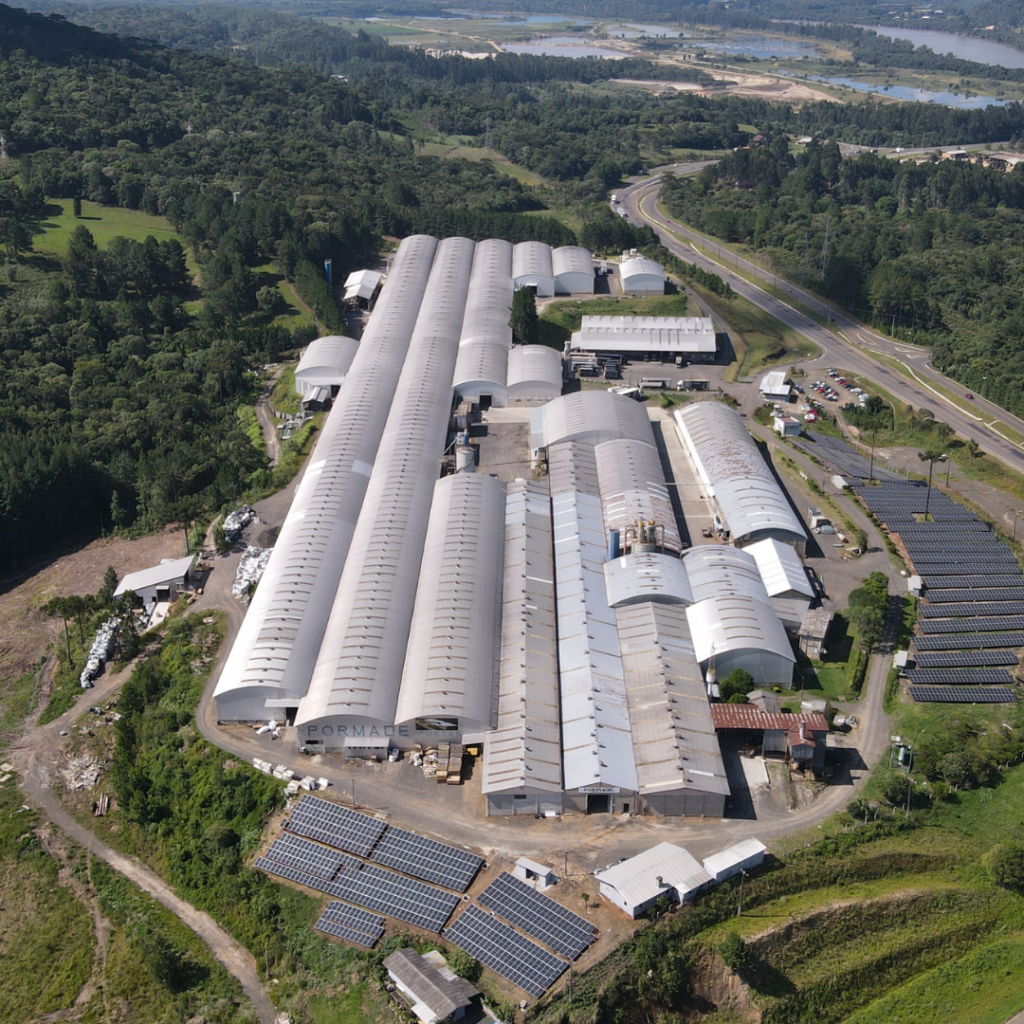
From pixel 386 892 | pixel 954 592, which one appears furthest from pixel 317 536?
pixel 954 592

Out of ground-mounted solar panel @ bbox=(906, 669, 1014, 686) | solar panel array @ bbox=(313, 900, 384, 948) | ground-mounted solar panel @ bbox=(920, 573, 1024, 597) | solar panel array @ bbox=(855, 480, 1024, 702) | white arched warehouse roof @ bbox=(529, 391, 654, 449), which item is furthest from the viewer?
white arched warehouse roof @ bbox=(529, 391, 654, 449)

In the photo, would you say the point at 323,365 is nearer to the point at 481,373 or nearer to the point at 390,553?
the point at 481,373

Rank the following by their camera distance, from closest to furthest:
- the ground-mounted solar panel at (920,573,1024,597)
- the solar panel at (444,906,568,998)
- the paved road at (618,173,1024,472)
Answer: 1. the solar panel at (444,906,568,998)
2. the ground-mounted solar panel at (920,573,1024,597)
3. the paved road at (618,173,1024,472)

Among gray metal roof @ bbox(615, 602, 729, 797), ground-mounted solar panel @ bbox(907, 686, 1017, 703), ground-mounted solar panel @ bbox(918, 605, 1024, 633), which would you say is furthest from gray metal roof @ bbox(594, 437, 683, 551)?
ground-mounted solar panel @ bbox(907, 686, 1017, 703)

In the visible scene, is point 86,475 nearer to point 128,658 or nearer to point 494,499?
point 128,658

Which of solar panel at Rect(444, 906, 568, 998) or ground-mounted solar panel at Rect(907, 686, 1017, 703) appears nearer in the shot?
solar panel at Rect(444, 906, 568, 998)

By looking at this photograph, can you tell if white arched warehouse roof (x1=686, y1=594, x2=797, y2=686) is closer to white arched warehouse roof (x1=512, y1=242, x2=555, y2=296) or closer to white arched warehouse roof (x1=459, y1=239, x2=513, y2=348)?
white arched warehouse roof (x1=459, y1=239, x2=513, y2=348)
